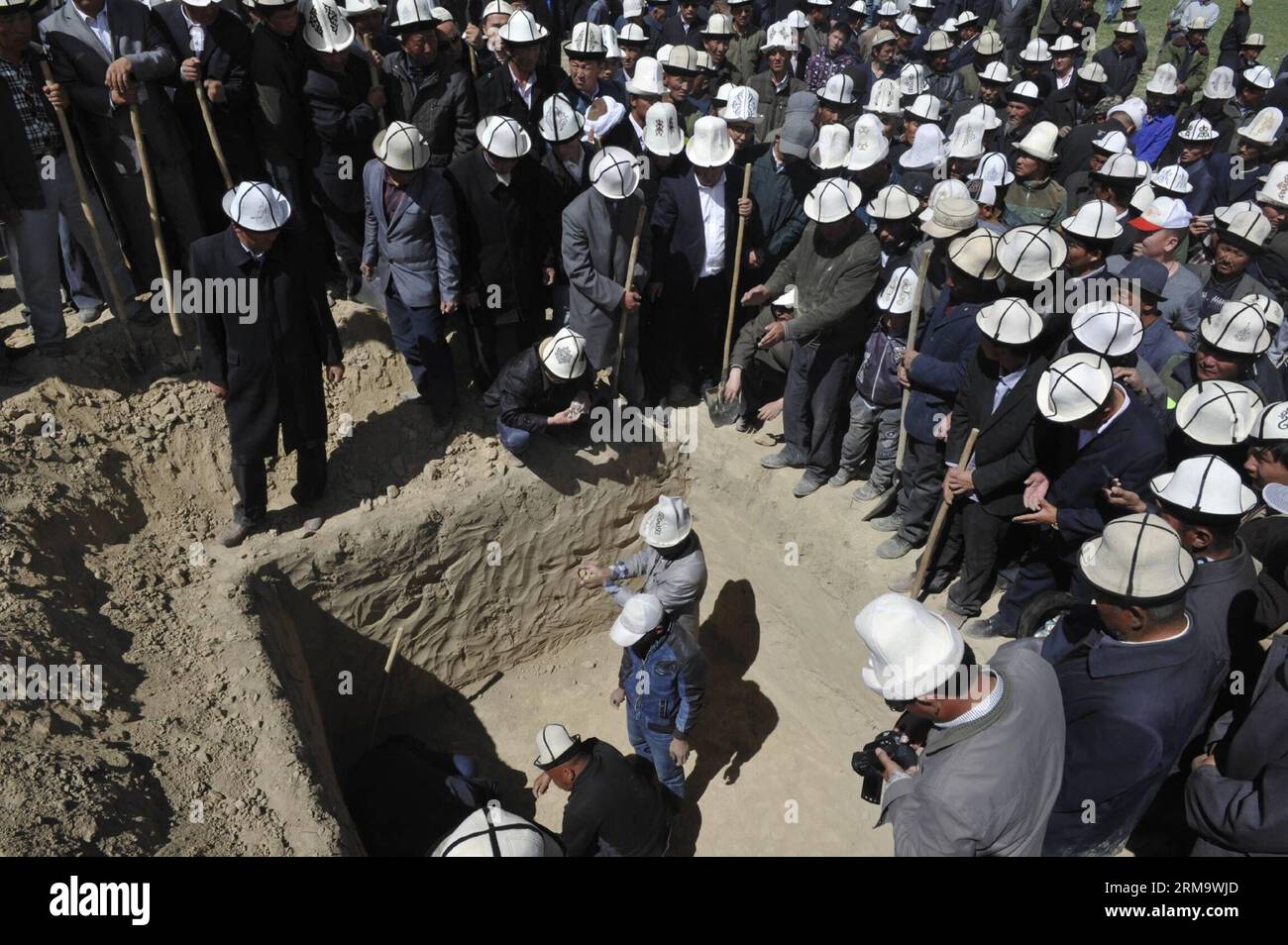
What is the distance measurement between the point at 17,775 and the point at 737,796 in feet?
15.9

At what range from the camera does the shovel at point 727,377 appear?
275 inches

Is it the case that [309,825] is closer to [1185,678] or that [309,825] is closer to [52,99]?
[1185,678]

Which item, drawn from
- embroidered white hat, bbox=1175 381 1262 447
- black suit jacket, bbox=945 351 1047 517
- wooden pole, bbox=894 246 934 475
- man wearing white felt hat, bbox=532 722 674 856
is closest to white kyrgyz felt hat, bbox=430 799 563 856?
man wearing white felt hat, bbox=532 722 674 856

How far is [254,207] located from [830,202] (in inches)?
141

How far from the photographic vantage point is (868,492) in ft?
22.5

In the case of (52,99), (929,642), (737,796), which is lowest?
(737,796)

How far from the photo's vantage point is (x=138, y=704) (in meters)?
4.93

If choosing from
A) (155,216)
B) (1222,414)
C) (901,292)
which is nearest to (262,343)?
(155,216)

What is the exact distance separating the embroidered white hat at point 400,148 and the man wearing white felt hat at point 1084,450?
4.09 meters

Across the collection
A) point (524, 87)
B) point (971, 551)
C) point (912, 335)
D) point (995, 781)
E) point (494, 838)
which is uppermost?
point (524, 87)

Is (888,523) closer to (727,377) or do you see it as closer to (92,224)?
(727,377)

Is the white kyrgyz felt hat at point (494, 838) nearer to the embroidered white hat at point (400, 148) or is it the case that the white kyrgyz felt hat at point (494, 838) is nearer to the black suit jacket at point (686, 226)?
the embroidered white hat at point (400, 148)

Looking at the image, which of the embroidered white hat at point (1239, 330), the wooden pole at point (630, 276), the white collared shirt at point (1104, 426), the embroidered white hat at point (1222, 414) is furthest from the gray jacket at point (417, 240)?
the embroidered white hat at point (1239, 330)

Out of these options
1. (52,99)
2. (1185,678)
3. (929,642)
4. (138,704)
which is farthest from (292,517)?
(1185,678)
